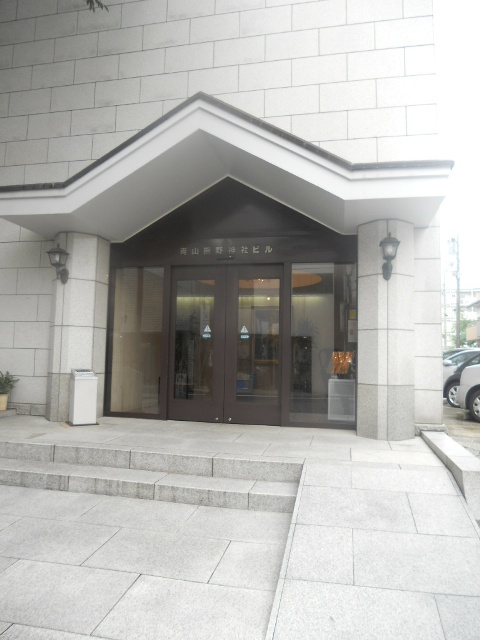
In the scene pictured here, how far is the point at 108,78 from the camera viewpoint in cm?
827

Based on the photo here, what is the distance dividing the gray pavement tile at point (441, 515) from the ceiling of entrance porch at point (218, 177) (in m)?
3.47

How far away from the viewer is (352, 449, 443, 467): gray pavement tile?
5270 millimetres

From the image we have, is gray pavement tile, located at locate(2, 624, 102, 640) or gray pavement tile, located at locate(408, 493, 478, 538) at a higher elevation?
gray pavement tile, located at locate(408, 493, 478, 538)

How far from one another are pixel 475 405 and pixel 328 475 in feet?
21.8

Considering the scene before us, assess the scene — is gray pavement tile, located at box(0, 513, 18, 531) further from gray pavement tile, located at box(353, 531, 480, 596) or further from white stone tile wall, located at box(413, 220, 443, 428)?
white stone tile wall, located at box(413, 220, 443, 428)

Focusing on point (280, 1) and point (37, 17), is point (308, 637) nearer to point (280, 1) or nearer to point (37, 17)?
point (280, 1)

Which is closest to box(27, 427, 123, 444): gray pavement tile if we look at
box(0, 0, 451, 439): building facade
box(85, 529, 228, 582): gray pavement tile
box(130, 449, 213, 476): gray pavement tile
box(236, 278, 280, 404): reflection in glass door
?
box(130, 449, 213, 476): gray pavement tile

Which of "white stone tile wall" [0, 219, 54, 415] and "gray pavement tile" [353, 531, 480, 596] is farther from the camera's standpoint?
"white stone tile wall" [0, 219, 54, 415]

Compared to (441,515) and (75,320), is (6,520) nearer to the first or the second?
(75,320)

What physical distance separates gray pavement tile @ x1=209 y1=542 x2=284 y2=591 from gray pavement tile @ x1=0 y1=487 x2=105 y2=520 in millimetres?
1638

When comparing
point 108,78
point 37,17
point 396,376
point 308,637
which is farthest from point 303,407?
point 37,17

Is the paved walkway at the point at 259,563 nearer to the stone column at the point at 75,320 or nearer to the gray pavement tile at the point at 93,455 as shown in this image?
the gray pavement tile at the point at 93,455

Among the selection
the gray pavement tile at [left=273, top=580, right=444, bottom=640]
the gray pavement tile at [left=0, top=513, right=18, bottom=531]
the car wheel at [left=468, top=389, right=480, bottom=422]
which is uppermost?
the car wheel at [left=468, top=389, right=480, bottom=422]

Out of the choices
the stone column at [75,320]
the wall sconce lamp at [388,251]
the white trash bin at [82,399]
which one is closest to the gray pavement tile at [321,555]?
the wall sconce lamp at [388,251]
